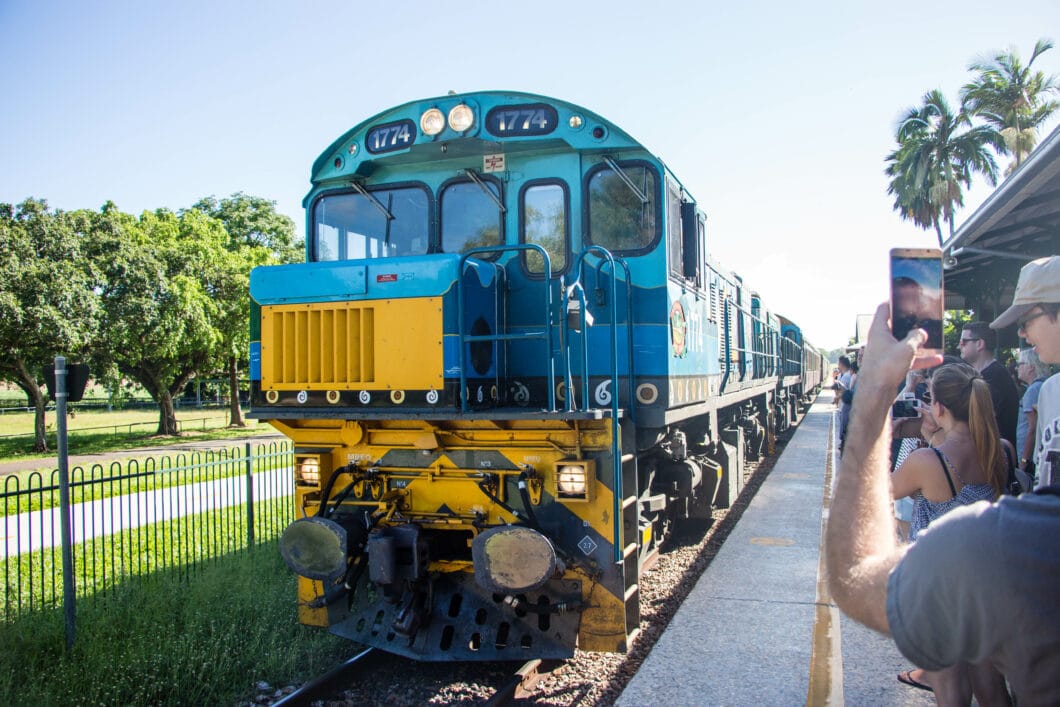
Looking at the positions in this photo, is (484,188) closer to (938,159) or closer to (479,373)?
(479,373)

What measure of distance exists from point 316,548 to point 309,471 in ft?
2.10

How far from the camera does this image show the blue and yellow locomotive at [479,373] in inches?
198

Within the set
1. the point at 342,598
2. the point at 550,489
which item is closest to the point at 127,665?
the point at 342,598

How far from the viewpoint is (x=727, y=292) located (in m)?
10.2

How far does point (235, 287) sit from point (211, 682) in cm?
2469

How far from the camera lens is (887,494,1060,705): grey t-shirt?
142cm

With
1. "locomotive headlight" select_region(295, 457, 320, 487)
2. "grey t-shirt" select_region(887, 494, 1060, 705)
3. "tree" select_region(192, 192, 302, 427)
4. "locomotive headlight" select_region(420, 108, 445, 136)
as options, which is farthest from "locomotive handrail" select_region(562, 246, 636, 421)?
"tree" select_region(192, 192, 302, 427)

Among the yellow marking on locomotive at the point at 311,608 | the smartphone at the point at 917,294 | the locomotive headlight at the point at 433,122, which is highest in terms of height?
the locomotive headlight at the point at 433,122

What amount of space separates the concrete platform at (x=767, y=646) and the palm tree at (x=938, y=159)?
2811cm

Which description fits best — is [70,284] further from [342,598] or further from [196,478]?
[342,598]

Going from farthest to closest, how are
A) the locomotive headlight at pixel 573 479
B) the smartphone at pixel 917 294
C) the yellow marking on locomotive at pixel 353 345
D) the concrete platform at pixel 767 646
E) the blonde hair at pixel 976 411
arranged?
the yellow marking on locomotive at pixel 353 345 → the locomotive headlight at pixel 573 479 → the concrete platform at pixel 767 646 → the blonde hair at pixel 976 411 → the smartphone at pixel 917 294

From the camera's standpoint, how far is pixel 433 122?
19.4ft

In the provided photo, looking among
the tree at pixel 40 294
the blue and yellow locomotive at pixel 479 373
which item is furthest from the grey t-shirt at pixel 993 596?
the tree at pixel 40 294

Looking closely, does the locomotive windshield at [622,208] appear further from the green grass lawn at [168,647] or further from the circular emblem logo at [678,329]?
the green grass lawn at [168,647]
